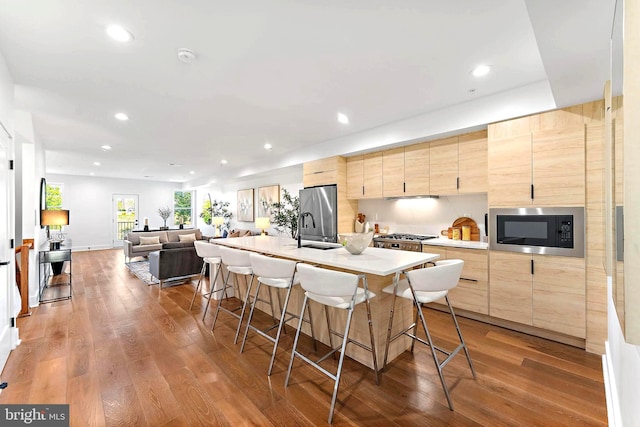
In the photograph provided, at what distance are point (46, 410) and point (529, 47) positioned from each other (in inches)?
176

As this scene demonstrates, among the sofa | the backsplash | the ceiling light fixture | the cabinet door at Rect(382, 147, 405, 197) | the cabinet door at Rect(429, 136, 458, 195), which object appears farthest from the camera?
the sofa

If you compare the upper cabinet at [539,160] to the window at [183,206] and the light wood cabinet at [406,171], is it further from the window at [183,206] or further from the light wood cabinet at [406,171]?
the window at [183,206]

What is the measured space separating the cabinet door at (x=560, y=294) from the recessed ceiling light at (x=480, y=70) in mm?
1950

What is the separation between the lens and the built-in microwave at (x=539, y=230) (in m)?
2.72

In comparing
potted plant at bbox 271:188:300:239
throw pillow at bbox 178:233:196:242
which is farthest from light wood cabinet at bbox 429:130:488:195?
throw pillow at bbox 178:233:196:242

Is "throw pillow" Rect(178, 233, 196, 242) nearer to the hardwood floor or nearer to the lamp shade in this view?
the lamp shade

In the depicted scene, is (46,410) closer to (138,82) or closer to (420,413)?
(420,413)

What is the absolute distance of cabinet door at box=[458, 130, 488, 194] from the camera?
3.50 metres

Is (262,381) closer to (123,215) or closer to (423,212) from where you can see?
(423,212)

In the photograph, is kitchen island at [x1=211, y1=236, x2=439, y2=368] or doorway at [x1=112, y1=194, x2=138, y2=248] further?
doorway at [x1=112, y1=194, x2=138, y2=248]

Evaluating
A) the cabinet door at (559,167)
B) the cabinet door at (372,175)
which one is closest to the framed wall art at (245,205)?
the cabinet door at (372,175)

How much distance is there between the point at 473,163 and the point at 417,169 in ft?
2.46

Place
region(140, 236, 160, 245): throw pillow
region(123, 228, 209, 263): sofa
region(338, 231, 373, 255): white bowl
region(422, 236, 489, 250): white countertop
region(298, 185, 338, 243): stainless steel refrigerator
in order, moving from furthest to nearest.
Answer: region(140, 236, 160, 245): throw pillow < region(123, 228, 209, 263): sofa < region(422, 236, 489, 250): white countertop < region(298, 185, 338, 243): stainless steel refrigerator < region(338, 231, 373, 255): white bowl

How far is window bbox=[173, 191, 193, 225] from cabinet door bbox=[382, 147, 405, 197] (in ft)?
31.5
